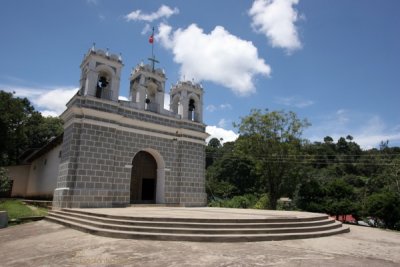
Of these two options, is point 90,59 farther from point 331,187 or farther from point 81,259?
point 331,187

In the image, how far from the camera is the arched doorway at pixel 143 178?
17219 mm

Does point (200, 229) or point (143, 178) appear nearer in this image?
point (200, 229)

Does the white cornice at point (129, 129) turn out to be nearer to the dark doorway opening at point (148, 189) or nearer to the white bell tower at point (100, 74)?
the white bell tower at point (100, 74)

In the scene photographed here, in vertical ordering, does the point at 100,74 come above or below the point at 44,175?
above

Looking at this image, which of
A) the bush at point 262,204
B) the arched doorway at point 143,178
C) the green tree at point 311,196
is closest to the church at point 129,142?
the arched doorway at point 143,178

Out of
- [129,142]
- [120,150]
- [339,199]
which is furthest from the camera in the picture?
[339,199]

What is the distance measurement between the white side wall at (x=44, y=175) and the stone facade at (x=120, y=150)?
171 inches

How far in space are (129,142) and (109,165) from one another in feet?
5.95

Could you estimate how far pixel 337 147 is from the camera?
245ft

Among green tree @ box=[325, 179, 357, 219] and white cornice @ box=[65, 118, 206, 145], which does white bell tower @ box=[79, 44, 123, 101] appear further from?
green tree @ box=[325, 179, 357, 219]

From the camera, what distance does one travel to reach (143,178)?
1761 cm

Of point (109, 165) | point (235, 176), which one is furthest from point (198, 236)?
point (235, 176)

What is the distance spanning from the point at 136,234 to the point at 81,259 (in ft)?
7.36

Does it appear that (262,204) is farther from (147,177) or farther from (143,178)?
(143,178)
